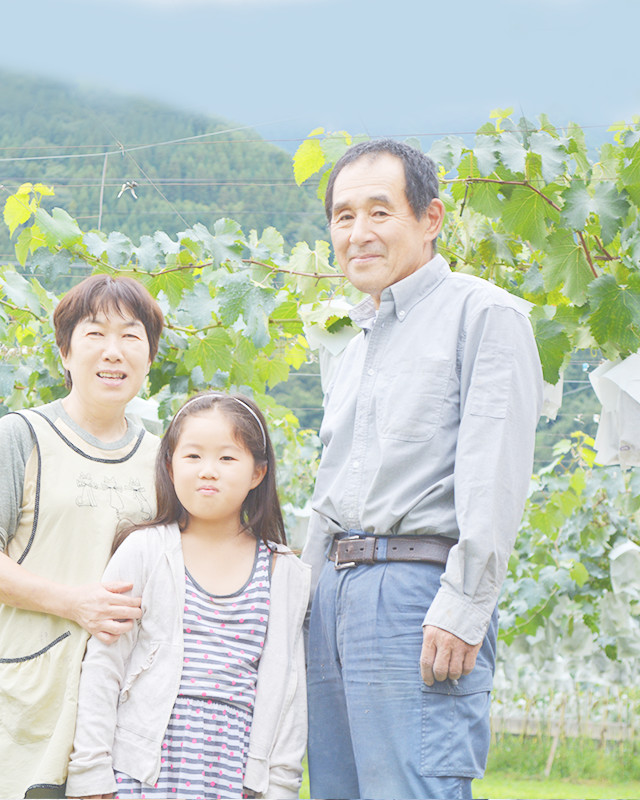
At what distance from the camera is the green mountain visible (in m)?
3.26

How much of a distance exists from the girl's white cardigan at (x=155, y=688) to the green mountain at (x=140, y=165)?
1.13 metres

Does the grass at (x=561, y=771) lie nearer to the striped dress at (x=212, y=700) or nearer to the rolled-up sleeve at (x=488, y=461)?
the striped dress at (x=212, y=700)

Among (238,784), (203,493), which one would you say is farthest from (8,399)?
(238,784)

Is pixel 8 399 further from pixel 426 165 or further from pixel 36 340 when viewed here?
pixel 426 165

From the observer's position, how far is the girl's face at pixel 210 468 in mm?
1852

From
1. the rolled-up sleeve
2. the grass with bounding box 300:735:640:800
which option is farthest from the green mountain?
the grass with bounding box 300:735:640:800

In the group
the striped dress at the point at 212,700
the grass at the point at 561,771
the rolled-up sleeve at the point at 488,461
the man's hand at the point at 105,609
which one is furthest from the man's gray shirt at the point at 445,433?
the grass at the point at 561,771

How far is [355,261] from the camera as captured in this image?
6.13ft

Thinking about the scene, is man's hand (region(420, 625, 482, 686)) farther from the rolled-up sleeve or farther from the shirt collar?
the shirt collar

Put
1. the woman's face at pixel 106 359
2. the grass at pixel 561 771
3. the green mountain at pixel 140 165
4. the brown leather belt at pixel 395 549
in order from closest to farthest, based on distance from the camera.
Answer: the brown leather belt at pixel 395 549 < the woman's face at pixel 106 359 < the green mountain at pixel 140 165 < the grass at pixel 561 771

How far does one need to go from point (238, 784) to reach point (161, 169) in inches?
132

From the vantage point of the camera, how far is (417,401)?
1743 millimetres

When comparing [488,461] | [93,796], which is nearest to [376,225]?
[488,461]

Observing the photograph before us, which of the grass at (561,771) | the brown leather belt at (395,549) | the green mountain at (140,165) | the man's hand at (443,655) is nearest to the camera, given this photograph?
the man's hand at (443,655)
